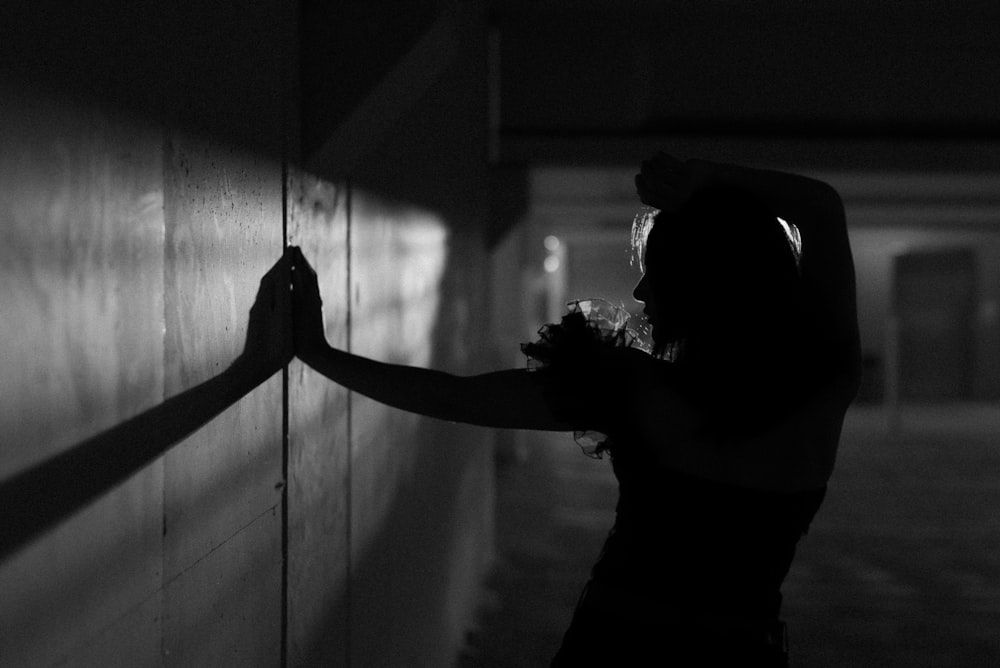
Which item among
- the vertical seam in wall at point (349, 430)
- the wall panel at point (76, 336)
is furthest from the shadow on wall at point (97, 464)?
the vertical seam in wall at point (349, 430)

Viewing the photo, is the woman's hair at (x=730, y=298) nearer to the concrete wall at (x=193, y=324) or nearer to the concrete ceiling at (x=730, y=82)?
the concrete wall at (x=193, y=324)

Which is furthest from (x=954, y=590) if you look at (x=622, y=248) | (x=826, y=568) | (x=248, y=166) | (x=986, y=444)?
(x=622, y=248)

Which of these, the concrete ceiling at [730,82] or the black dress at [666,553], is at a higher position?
the concrete ceiling at [730,82]

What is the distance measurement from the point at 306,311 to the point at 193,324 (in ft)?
1.29

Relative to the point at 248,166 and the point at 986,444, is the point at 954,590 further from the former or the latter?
the point at 986,444

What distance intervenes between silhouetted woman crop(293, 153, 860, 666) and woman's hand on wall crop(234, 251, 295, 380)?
352mm

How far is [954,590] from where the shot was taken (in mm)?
5422

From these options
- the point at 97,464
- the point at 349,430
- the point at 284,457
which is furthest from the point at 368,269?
the point at 97,464

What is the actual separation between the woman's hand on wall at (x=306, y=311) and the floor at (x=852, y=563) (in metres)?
2.85

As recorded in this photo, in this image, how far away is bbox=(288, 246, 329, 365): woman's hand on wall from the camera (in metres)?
1.78

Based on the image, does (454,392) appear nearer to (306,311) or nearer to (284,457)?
(306,311)

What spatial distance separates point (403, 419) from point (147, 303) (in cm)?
196

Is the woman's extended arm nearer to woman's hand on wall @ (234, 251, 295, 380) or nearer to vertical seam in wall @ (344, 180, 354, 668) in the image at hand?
woman's hand on wall @ (234, 251, 295, 380)

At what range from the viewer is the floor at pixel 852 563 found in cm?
455
